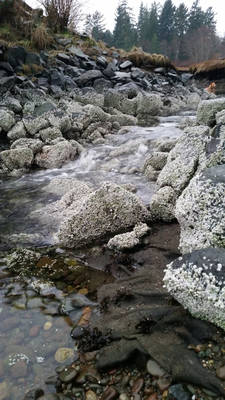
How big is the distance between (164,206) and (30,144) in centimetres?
506

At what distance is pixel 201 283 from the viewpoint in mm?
2049

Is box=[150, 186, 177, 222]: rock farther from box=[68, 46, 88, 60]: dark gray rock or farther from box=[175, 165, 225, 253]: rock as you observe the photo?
box=[68, 46, 88, 60]: dark gray rock

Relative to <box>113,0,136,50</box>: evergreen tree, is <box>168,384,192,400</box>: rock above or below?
below

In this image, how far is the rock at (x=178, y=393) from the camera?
168 centimetres

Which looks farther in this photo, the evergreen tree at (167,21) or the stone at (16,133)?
the evergreen tree at (167,21)

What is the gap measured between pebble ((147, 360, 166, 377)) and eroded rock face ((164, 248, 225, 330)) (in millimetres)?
462

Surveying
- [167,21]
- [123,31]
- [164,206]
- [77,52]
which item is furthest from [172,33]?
[164,206]

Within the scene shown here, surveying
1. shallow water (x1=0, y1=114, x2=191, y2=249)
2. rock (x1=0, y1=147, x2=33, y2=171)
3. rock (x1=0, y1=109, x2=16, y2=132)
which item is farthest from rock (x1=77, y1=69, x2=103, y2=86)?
rock (x1=0, y1=147, x2=33, y2=171)

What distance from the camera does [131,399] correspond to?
176cm

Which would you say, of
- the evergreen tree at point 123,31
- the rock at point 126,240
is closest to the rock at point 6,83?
the rock at point 126,240

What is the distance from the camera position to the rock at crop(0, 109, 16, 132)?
8680 mm

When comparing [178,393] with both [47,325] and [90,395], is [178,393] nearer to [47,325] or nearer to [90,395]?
[90,395]

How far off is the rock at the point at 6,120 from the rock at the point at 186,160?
5939mm

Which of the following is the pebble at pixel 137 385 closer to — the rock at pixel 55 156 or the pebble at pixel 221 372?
the pebble at pixel 221 372
